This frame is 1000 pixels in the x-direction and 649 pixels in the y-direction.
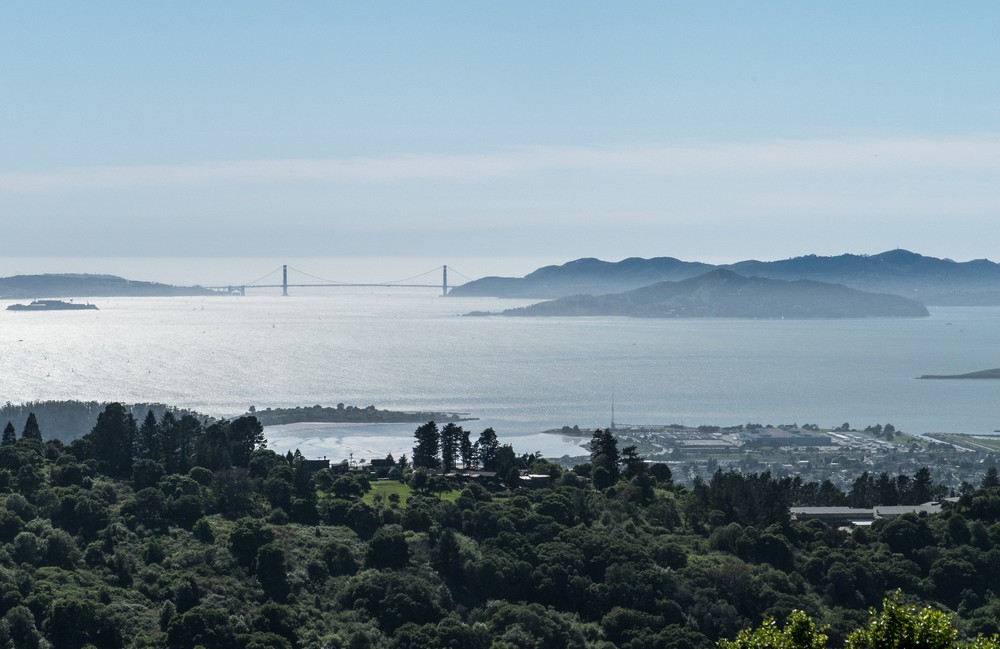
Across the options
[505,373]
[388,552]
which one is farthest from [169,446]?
[505,373]

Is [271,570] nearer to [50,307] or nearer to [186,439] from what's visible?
[186,439]

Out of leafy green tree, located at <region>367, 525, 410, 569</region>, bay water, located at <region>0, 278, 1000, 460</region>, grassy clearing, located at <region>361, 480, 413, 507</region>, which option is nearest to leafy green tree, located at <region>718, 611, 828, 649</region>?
leafy green tree, located at <region>367, 525, 410, 569</region>

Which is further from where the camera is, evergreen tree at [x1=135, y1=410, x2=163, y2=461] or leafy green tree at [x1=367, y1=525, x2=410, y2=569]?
evergreen tree at [x1=135, y1=410, x2=163, y2=461]

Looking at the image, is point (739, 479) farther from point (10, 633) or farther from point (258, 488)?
point (10, 633)

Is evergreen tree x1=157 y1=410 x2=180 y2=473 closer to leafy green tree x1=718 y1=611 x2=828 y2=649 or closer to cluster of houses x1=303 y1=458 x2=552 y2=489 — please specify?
cluster of houses x1=303 y1=458 x2=552 y2=489

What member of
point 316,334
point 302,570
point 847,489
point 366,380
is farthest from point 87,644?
point 316,334

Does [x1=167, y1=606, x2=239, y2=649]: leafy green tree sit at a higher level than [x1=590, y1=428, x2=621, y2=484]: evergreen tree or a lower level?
lower

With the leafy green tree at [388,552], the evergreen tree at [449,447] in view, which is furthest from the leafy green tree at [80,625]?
the evergreen tree at [449,447]
